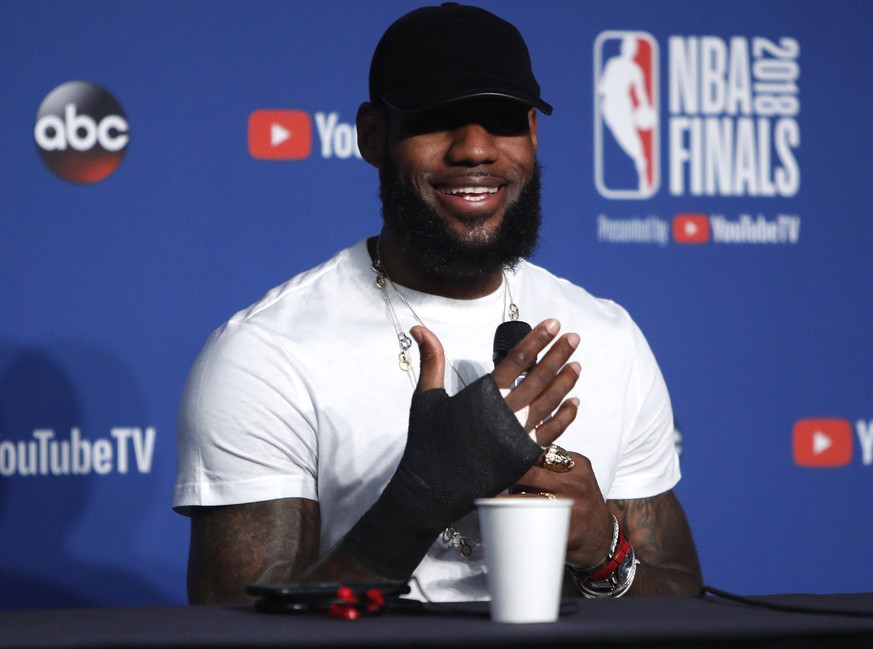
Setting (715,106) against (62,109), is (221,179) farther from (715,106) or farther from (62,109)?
(715,106)

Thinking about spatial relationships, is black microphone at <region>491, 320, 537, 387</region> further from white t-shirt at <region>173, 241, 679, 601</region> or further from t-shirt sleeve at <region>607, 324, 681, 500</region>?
t-shirt sleeve at <region>607, 324, 681, 500</region>

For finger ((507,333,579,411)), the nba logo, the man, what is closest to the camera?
finger ((507,333,579,411))

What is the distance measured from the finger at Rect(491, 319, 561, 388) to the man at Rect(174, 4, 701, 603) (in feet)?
0.10

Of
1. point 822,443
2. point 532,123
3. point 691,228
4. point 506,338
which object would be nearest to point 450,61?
point 532,123

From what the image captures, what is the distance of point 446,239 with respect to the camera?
4.84 ft

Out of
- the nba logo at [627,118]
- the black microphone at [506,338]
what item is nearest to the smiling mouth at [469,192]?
the black microphone at [506,338]

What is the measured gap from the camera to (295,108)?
2.10 m

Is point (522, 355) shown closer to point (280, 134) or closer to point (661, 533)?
point (661, 533)

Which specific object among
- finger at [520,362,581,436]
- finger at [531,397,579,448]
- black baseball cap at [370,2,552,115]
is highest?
black baseball cap at [370,2,552,115]

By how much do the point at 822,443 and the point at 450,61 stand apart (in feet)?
3.84

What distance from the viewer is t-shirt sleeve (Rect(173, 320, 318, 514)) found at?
4.54 feet

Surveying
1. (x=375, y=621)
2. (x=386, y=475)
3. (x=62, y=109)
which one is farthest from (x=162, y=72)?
(x=375, y=621)

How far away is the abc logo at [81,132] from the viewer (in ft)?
6.66

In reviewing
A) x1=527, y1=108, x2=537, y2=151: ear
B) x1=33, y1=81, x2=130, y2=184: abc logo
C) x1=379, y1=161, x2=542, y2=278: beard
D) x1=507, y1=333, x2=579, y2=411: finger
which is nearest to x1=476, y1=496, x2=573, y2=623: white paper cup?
x1=507, y1=333, x2=579, y2=411: finger
